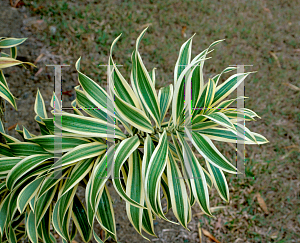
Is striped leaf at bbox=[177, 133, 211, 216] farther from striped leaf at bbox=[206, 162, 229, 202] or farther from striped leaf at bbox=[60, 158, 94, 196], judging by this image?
striped leaf at bbox=[60, 158, 94, 196]

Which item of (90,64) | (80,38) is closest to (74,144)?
(90,64)

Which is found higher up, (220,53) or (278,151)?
(220,53)

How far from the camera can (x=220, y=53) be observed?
2.73m

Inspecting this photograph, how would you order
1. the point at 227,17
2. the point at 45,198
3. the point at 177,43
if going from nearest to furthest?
the point at 45,198 → the point at 177,43 → the point at 227,17

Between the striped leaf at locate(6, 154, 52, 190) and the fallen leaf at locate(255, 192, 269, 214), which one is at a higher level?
the striped leaf at locate(6, 154, 52, 190)

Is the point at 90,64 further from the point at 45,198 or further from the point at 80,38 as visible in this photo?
the point at 45,198

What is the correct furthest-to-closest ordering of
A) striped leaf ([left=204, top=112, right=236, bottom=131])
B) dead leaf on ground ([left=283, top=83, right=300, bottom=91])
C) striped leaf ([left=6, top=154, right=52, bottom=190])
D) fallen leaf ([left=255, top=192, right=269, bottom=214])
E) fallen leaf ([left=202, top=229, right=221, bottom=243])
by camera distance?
1. dead leaf on ground ([left=283, top=83, right=300, bottom=91])
2. fallen leaf ([left=255, top=192, right=269, bottom=214])
3. fallen leaf ([left=202, top=229, right=221, bottom=243])
4. striped leaf ([left=6, top=154, right=52, bottom=190])
5. striped leaf ([left=204, top=112, right=236, bottom=131])

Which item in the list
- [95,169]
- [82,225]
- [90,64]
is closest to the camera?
[95,169]

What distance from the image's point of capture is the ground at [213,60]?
2.14 m

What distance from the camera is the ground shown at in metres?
2.14

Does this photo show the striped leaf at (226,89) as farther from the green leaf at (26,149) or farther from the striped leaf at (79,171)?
the green leaf at (26,149)

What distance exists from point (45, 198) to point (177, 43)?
83.7 inches

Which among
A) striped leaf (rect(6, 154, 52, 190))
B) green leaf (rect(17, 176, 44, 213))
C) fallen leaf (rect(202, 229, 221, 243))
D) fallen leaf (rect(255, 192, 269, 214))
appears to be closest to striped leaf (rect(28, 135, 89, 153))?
striped leaf (rect(6, 154, 52, 190))

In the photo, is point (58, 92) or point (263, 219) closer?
point (58, 92)
